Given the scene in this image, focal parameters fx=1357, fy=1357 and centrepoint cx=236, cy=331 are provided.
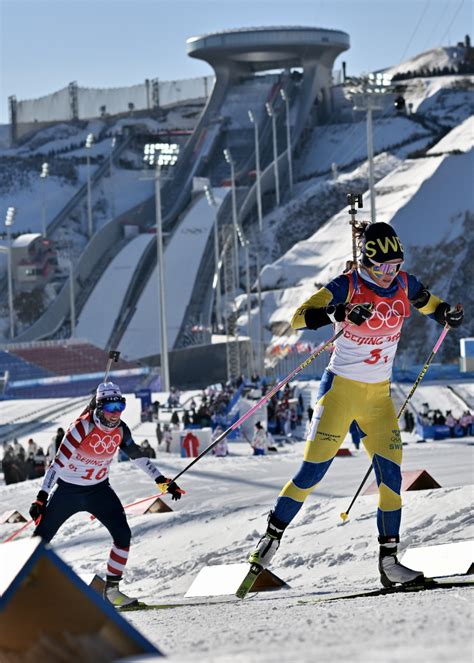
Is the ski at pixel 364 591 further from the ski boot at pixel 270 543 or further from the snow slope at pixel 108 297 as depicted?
the snow slope at pixel 108 297

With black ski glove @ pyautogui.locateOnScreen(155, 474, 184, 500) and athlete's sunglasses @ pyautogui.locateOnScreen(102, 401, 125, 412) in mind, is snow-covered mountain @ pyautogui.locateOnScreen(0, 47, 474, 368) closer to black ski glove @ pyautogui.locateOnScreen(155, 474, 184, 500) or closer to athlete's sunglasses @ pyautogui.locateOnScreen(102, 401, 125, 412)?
black ski glove @ pyautogui.locateOnScreen(155, 474, 184, 500)

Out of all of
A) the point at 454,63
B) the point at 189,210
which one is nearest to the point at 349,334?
the point at 189,210

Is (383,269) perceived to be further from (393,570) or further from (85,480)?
(85,480)

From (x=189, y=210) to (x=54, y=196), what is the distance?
2014 cm

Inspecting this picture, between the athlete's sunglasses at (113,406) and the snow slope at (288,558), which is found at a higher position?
the athlete's sunglasses at (113,406)

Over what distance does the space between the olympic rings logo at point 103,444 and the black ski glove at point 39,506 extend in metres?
0.41

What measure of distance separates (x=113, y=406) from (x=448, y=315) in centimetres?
212

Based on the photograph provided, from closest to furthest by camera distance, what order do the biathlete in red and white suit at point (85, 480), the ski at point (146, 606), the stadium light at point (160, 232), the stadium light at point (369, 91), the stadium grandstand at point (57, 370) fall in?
1. the ski at point (146, 606)
2. the biathlete in red and white suit at point (85, 480)
3. the stadium light at point (369, 91)
4. the stadium light at point (160, 232)
5. the stadium grandstand at point (57, 370)

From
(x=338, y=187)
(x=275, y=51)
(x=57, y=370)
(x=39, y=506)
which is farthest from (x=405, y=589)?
(x=275, y=51)

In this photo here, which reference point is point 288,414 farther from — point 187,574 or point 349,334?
point 349,334

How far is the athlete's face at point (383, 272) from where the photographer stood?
23.0 feet

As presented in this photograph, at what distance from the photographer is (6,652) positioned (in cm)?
436

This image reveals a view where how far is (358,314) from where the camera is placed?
269 inches

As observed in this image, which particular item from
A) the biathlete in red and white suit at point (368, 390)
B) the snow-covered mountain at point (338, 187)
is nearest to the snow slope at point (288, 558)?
the biathlete in red and white suit at point (368, 390)
